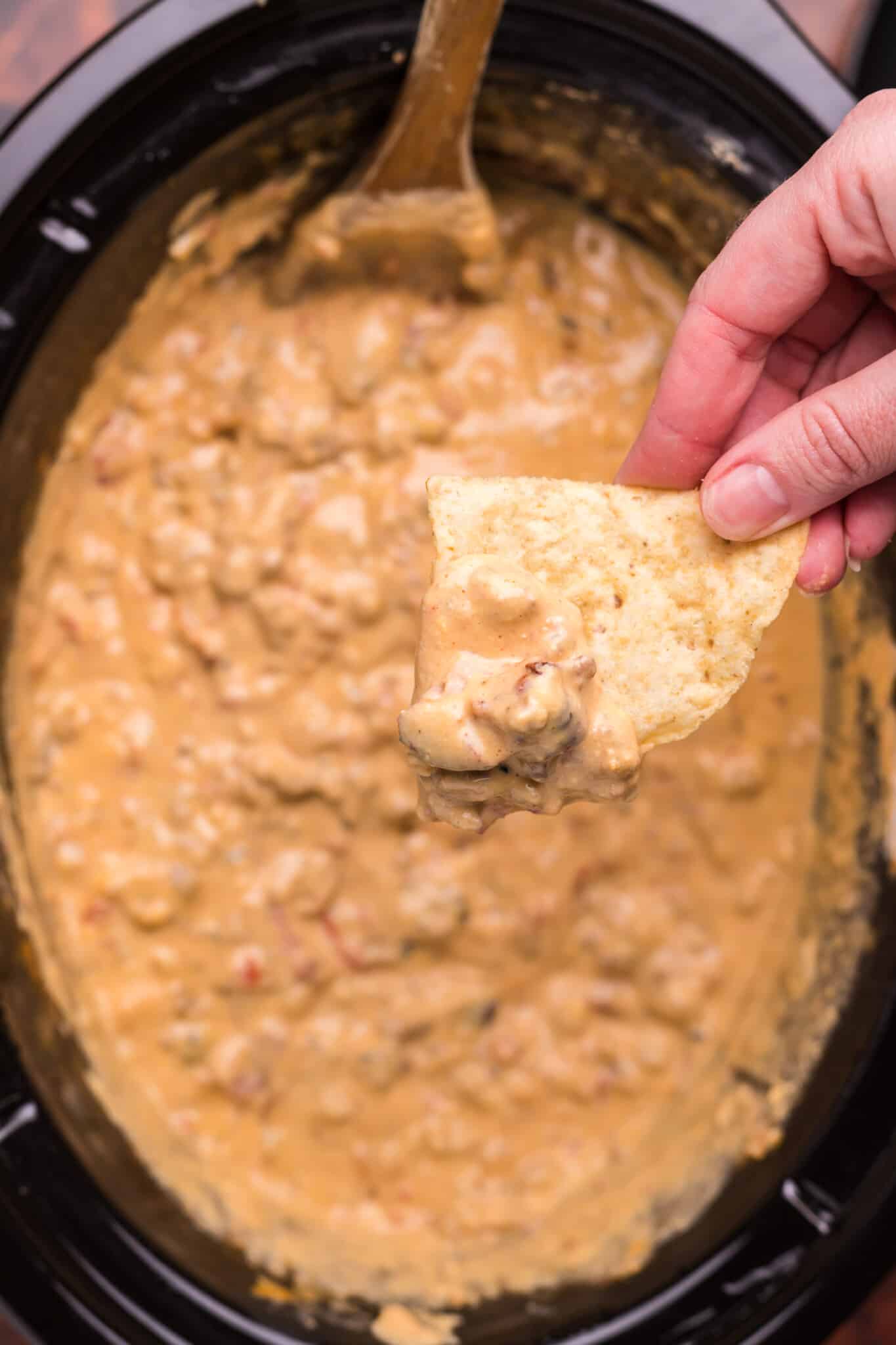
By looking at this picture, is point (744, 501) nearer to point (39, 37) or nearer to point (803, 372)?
point (803, 372)

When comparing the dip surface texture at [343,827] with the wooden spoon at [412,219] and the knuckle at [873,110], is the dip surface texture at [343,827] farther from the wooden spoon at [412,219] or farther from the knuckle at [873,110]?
the knuckle at [873,110]

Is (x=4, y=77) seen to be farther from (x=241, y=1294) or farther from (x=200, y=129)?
(x=241, y=1294)

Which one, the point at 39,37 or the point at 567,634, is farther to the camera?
the point at 39,37

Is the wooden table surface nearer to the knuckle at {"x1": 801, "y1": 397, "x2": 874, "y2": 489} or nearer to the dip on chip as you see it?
the dip on chip

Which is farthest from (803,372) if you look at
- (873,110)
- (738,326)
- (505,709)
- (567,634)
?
(505,709)

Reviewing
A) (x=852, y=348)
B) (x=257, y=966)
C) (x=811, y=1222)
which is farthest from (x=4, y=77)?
(x=811, y=1222)

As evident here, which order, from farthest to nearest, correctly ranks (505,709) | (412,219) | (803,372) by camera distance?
(412,219)
(803,372)
(505,709)

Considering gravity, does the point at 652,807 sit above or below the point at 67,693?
above
